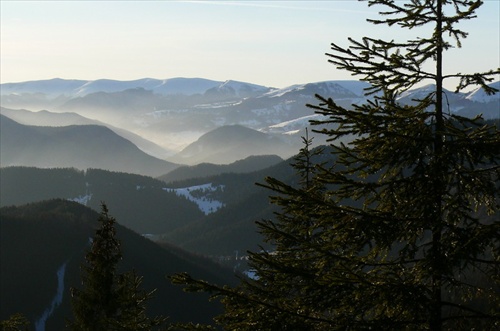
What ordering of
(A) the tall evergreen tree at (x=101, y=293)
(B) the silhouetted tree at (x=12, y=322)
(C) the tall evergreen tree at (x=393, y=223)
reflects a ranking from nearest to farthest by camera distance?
(C) the tall evergreen tree at (x=393, y=223), (B) the silhouetted tree at (x=12, y=322), (A) the tall evergreen tree at (x=101, y=293)

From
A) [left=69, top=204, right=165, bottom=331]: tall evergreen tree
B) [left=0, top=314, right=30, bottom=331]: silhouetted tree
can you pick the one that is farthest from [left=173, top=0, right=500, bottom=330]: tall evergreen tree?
[left=69, top=204, right=165, bottom=331]: tall evergreen tree

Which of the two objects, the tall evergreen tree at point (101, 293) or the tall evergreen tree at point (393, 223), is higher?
the tall evergreen tree at point (393, 223)

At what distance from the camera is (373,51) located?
12883mm

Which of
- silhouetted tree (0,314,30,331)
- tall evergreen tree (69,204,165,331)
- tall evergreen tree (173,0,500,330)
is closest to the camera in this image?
tall evergreen tree (173,0,500,330)

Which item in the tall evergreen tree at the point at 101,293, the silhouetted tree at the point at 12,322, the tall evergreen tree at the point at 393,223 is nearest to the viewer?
the tall evergreen tree at the point at 393,223

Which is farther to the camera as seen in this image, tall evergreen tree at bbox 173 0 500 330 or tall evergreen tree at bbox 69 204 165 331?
tall evergreen tree at bbox 69 204 165 331

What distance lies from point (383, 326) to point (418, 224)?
209 cm

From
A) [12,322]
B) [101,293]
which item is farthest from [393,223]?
[101,293]

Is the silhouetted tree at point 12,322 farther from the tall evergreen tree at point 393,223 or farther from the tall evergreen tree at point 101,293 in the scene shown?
the tall evergreen tree at point 393,223

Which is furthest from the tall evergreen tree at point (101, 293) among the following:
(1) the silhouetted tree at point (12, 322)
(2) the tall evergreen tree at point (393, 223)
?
(2) the tall evergreen tree at point (393, 223)

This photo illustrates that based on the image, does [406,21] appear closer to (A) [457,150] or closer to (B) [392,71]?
(B) [392,71]

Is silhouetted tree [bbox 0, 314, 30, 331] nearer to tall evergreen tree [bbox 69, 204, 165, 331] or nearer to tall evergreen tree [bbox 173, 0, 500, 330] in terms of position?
tall evergreen tree [bbox 69, 204, 165, 331]

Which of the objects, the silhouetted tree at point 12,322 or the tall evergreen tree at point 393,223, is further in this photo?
the silhouetted tree at point 12,322

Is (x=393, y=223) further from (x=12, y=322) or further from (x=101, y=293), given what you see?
(x=101, y=293)
